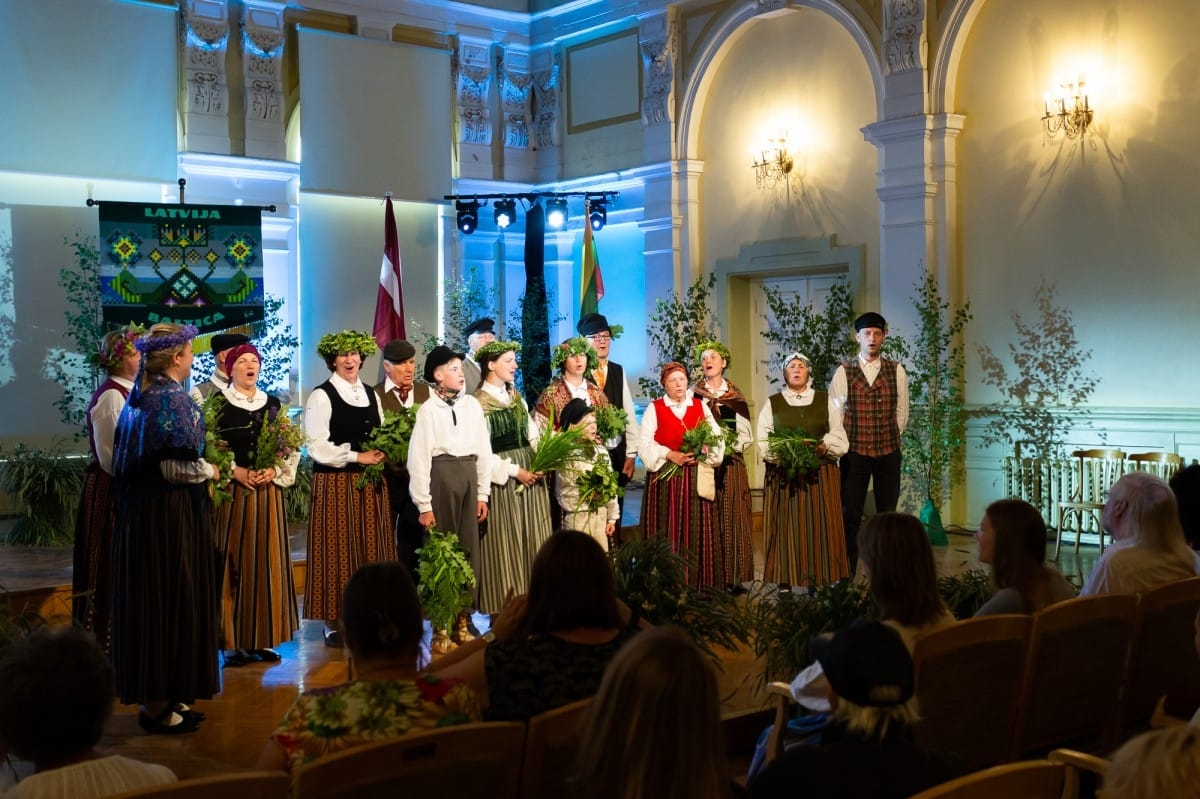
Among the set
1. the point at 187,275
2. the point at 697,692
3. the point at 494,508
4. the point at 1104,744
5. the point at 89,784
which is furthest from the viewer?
the point at 187,275

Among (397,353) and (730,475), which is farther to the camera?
(730,475)

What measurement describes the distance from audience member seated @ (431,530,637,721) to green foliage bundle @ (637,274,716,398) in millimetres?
7059

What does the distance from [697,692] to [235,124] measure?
9502 millimetres

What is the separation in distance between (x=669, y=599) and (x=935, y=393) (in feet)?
15.0

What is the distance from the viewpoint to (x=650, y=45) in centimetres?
1083

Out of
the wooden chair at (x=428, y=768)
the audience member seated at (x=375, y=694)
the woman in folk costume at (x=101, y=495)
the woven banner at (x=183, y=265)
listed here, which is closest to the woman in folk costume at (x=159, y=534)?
the woman in folk costume at (x=101, y=495)

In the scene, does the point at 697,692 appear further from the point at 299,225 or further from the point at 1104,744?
the point at 299,225

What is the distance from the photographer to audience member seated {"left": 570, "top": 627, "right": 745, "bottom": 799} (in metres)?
1.75

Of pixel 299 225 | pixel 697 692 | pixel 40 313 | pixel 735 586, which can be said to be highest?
pixel 299 225

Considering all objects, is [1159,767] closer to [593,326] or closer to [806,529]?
[806,529]

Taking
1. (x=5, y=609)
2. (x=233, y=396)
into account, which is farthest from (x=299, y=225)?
(x=5, y=609)

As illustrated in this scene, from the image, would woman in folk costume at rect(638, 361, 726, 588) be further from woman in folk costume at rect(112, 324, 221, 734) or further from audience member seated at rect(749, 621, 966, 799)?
audience member seated at rect(749, 621, 966, 799)

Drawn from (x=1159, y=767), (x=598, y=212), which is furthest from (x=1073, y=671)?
(x=598, y=212)

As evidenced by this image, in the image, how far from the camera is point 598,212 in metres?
11.2
